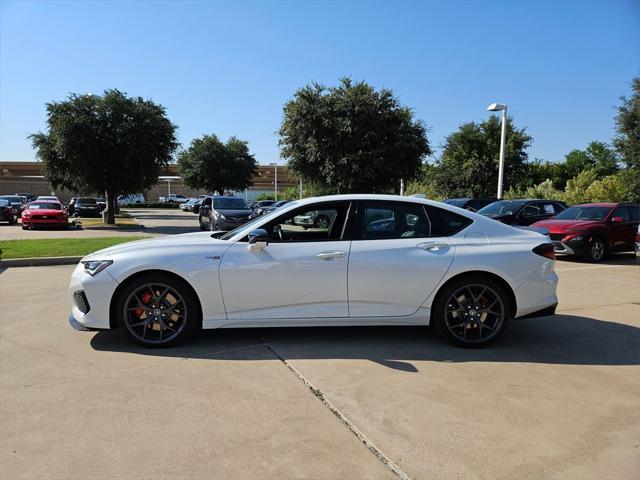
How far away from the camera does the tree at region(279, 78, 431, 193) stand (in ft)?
78.2

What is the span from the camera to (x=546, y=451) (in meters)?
3.08

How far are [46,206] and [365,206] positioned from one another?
2345 centimetres

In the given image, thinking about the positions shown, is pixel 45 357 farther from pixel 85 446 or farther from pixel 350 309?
pixel 350 309

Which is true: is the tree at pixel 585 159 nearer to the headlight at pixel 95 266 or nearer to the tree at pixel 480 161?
the tree at pixel 480 161

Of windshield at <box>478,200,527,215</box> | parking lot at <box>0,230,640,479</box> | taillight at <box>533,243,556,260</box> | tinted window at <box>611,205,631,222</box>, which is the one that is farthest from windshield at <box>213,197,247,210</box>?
taillight at <box>533,243,556,260</box>

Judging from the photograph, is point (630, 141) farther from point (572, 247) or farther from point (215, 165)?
point (215, 165)

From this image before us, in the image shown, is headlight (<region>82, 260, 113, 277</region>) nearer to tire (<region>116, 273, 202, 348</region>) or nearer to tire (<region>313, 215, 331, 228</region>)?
tire (<region>116, 273, 202, 348</region>)

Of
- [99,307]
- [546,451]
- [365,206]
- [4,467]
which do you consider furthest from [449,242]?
[4,467]

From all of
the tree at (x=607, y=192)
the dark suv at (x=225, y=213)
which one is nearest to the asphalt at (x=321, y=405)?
the dark suv at (x=225, y=213)

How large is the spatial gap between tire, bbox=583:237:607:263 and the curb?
12.6m

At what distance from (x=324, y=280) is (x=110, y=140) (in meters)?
23.4

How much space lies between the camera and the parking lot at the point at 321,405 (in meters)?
2.93

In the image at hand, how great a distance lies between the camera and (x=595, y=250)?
40.8 feet

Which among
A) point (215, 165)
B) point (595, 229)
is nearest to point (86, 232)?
point (595, 229)
